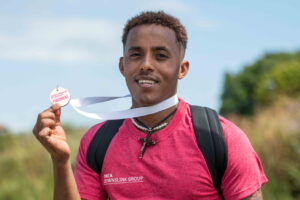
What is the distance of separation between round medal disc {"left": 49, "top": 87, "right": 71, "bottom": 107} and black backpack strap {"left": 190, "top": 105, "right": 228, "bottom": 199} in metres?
0.73

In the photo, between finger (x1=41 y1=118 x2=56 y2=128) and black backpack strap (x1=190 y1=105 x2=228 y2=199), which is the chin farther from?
finger (x1=41 y1=118 x2=56 y2=128)

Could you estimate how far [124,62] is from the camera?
10.3ft

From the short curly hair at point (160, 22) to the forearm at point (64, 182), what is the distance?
886 millimetres

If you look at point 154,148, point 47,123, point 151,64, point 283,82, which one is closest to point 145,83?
point 151,64

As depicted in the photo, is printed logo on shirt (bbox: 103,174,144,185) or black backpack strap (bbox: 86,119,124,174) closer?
printed logo on shirt (bbox: 103,174,144,185)

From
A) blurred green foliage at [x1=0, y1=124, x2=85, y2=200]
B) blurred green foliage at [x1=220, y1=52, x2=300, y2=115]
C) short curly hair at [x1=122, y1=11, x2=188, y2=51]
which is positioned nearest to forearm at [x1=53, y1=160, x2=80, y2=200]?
short curly hair at [x1=122, y1=11, x2=188, y2=51]

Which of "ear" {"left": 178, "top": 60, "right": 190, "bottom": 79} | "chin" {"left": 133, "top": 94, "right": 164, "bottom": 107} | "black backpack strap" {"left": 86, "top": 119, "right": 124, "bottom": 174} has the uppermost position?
"ear" {"left": 178, "top": 60, "right": 190, "bottom": 79}

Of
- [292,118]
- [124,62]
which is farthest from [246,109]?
[124,62]

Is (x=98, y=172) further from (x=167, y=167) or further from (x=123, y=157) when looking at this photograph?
(x=167, y=167)

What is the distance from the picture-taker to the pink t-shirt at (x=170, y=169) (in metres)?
2.84

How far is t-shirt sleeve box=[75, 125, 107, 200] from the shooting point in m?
3.10

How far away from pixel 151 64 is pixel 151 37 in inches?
7.0

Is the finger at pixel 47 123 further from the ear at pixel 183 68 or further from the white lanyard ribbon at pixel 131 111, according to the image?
the ear at pixel 183 68

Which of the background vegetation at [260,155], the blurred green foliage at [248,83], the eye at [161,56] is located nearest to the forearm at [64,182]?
the eye at [161,56]
